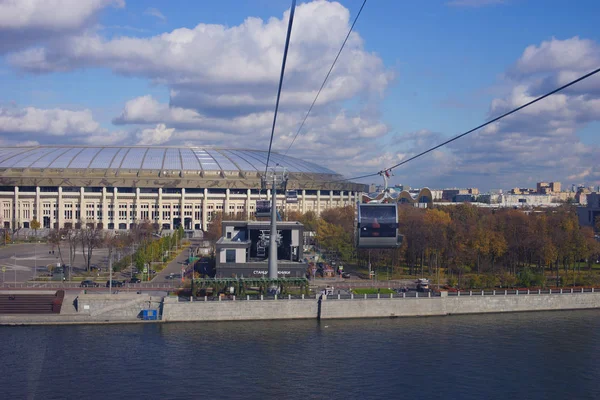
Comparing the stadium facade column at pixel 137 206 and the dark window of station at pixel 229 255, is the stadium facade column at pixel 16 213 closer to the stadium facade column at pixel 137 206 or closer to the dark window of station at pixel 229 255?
the stadium facade column at pixel 137 206

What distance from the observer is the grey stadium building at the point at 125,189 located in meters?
49.1

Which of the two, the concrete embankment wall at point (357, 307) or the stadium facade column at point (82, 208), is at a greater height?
the stadium facade column at point (82, 208)

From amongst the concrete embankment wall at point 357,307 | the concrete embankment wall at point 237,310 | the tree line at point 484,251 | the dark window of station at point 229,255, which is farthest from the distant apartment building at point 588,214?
the concrete embankment wall at point 237,310

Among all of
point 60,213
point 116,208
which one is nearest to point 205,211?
point 116,208

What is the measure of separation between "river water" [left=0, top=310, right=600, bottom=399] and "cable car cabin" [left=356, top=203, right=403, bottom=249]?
10.1 ft

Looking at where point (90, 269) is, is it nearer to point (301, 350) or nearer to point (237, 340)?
point (237, 340)

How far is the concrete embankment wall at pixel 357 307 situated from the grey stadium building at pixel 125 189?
26179mm

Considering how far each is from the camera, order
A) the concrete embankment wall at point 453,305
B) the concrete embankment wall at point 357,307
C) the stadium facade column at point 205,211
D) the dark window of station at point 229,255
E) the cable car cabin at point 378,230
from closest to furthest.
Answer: the cable car cabin at point 378,230
the concrete embankment wall at point 357,307
the concrete embankment wall at point 453,305
the dark window of station at point 229,255
the stadium facade column at point 205,211

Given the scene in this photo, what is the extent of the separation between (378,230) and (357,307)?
748 cm

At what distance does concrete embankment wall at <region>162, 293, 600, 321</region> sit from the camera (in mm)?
21281

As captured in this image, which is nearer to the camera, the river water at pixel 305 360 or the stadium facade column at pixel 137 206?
the river water at pixel 305 360

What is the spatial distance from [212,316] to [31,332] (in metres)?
5.44

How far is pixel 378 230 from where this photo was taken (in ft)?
49.8

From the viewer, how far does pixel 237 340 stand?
18.6 meters
